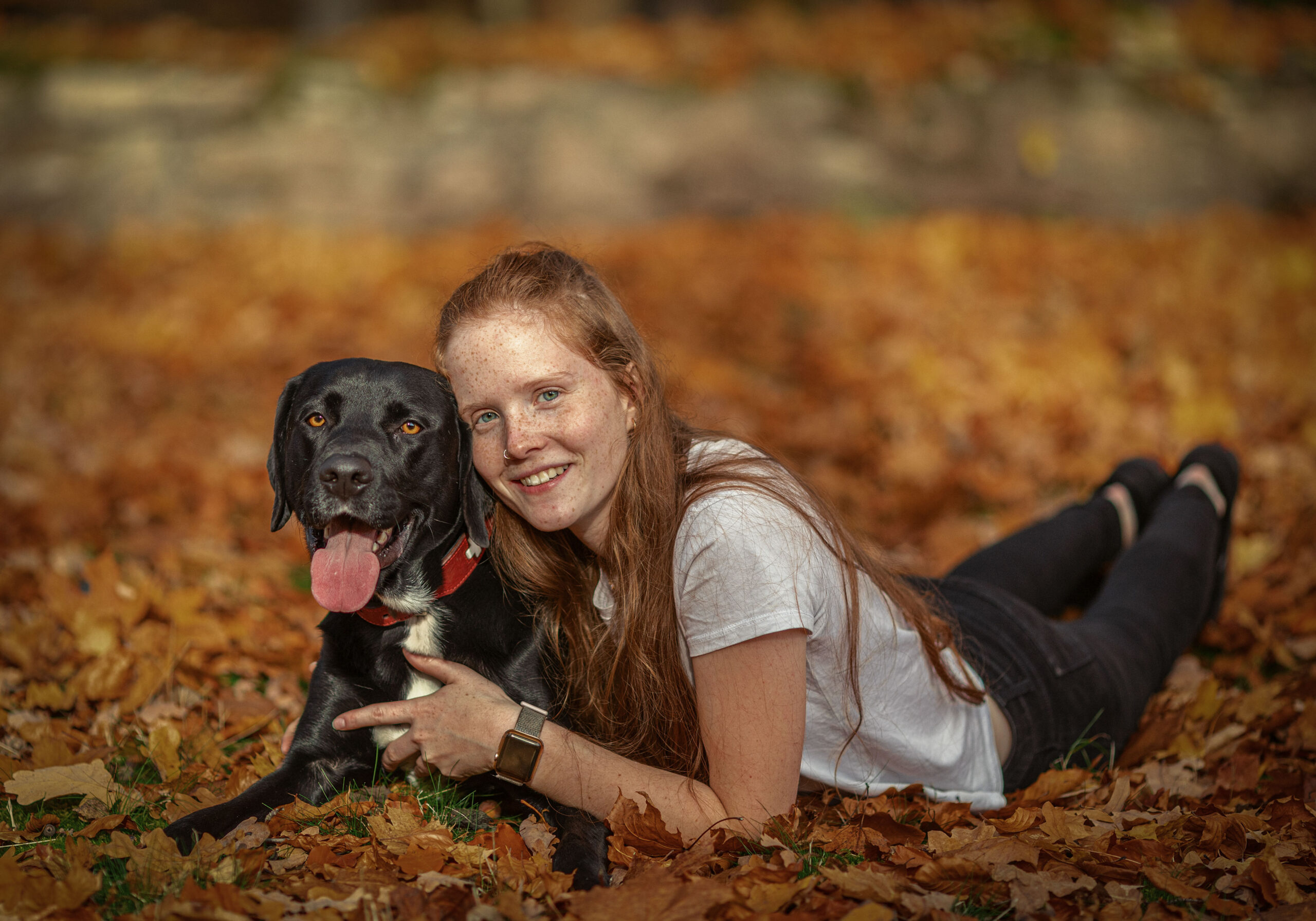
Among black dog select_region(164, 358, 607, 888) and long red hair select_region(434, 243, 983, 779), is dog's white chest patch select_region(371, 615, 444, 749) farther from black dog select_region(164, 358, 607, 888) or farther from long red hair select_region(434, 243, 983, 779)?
long red hair select_region(434, 243, 983, 779)

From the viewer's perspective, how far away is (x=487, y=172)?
10750mm

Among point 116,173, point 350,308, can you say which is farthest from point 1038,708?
point 116,173

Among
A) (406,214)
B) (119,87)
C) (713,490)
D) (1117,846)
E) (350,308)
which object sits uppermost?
(119,87)

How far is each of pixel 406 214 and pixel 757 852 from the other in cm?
942

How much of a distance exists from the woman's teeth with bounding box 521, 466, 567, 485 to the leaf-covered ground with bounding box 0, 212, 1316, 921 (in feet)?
1.91

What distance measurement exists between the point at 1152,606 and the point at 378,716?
2627 millimetres

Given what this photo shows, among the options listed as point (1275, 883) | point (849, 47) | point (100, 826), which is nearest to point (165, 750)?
point (100, 826)

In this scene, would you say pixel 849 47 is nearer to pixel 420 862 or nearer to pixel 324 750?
pixel 324 750

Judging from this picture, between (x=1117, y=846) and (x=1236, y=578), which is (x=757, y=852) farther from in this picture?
(x=1236, y=578)

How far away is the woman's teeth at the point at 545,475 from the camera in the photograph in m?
2.56

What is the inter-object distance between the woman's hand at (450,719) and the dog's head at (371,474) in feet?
0.91

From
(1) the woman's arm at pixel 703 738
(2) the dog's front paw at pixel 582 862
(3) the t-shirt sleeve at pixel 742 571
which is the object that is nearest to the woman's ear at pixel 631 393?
(3) the t-shirt sleeve at pixel 742 571

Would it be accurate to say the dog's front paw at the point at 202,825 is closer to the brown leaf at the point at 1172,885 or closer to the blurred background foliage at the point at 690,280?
the blurred background foliage at the point at 690,280

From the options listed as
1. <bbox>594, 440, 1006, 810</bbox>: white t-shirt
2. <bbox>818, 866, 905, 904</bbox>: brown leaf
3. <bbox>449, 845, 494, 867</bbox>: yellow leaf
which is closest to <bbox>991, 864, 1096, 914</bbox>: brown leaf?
<bbox>818, 866, 905, 904</bbox>: brown leaf
